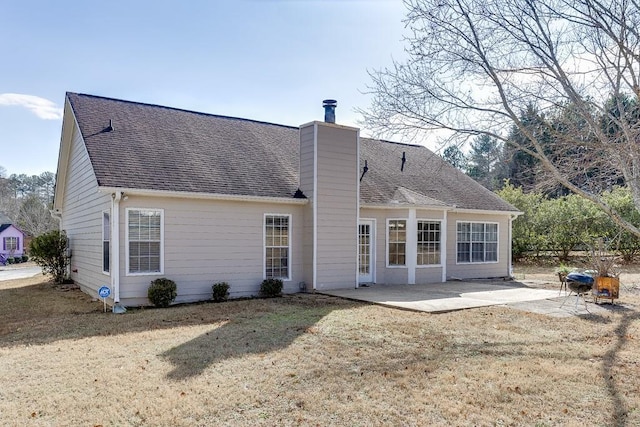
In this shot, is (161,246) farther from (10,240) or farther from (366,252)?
(10,240)

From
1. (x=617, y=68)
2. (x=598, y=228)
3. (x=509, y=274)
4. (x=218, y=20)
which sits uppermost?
(x=218, y=20)

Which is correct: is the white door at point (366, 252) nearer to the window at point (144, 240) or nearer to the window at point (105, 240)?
the window at point (144, 240)

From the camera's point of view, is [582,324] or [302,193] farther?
[302,193]

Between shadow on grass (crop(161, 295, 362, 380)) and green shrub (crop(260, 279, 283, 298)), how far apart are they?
4.55 feet

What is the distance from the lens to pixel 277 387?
5.00 metres

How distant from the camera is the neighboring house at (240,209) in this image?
410 inches

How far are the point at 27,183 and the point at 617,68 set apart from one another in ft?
215

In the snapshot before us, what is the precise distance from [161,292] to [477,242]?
430 inches

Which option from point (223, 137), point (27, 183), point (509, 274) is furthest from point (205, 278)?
point (27, 183)

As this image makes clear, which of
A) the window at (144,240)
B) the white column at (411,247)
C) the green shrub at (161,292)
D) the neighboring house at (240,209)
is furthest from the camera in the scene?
the white column at (411,247)

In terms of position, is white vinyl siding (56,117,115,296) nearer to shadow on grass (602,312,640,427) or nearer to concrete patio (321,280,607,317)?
concrete patio (321,280,607,317)

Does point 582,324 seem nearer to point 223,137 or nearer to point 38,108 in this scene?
point 223,137

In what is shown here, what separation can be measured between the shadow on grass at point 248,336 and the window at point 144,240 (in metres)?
2.74

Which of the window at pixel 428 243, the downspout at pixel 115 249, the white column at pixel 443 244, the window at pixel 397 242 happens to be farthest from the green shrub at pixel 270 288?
the white column at pixel 443 244
